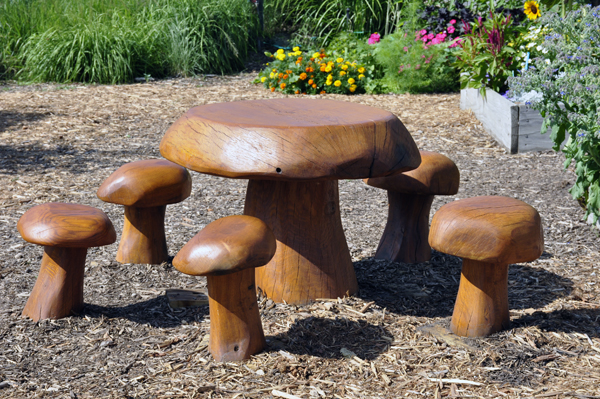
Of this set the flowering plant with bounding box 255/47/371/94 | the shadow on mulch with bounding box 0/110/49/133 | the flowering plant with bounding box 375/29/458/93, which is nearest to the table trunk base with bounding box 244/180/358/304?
the shadow on mulch with bounding box 0/110/49/133

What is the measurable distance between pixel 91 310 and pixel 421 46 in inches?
256

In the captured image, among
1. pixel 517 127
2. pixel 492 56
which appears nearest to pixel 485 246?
pixel 517 127

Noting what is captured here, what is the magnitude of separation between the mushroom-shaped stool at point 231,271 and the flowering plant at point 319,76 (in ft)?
20.3

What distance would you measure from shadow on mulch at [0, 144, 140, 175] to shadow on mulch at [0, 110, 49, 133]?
0.90 metres

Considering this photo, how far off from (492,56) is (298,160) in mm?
5213

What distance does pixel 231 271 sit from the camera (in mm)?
2359

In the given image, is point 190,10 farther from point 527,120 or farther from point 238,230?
point 238,230

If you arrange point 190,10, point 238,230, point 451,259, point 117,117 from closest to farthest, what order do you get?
point 238,230
point 451,259
point 117,117
point 190,10

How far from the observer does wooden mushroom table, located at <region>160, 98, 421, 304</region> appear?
8.20 feet

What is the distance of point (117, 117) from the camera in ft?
24.5

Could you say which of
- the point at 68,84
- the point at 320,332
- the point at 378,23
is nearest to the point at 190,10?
the point at 68,84

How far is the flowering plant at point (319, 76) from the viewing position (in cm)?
859

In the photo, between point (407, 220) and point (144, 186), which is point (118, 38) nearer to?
point (144, 186)

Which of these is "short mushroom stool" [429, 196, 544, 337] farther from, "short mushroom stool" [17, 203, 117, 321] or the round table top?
"short mushroom stool" [17, 203, 117, 321]
